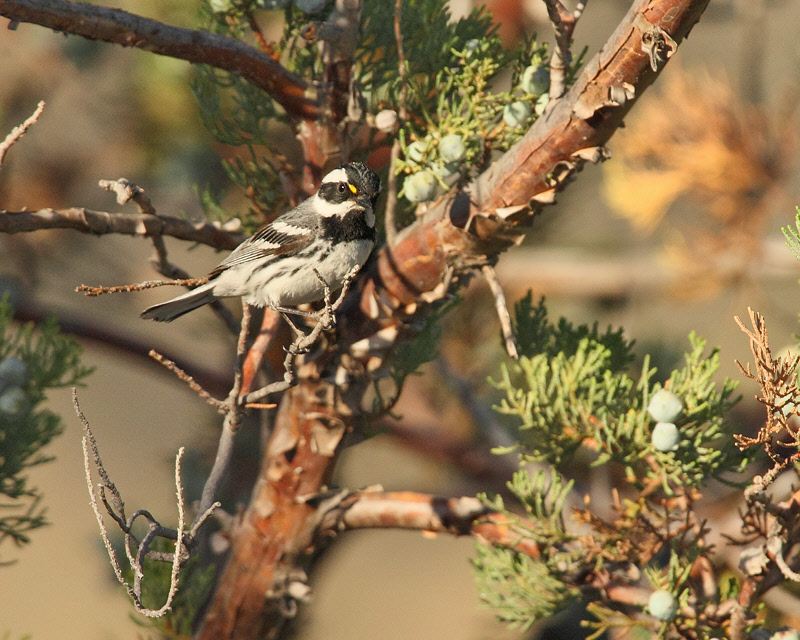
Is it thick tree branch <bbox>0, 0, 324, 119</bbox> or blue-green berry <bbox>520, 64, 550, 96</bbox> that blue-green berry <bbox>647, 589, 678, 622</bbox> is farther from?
thick tree branch <bbox>0, 0, 324, 119</bbox>

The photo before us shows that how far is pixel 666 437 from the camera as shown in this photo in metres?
1.62

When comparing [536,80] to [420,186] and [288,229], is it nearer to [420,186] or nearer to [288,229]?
[420,186]

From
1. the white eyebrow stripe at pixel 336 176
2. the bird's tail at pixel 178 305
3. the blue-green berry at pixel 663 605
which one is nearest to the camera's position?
the blue-green berry at pixel 663 605

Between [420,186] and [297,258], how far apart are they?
33.5 inches

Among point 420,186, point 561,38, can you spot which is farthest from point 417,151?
point 561,38

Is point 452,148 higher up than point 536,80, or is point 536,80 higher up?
point 536,80

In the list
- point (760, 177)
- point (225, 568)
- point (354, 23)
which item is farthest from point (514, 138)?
point (760, 177)

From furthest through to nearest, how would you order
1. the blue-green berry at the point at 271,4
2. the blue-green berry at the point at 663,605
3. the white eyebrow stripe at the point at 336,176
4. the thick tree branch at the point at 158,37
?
1. the white eyebrow stripe at the point at 336,176
2. the blue-green berry at the point at 271,4
3. the blue-green berry at the point at 663,605
4. the thick tree branch at the point at 158,37

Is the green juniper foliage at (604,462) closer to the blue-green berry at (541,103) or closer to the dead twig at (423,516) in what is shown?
the dead twig at (423,516)

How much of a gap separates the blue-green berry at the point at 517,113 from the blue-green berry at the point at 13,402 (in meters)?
1.36

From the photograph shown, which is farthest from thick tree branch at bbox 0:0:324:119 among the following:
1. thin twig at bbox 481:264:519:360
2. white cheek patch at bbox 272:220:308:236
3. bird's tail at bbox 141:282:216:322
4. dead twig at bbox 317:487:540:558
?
dead twig at bbox 317:487:540:558

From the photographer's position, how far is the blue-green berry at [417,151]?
5.92ft

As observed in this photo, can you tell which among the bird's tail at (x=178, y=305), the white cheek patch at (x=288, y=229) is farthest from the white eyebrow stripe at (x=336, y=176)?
the bird's tail at (x=178, y=305)

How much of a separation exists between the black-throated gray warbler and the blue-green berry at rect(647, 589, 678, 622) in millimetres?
1239
